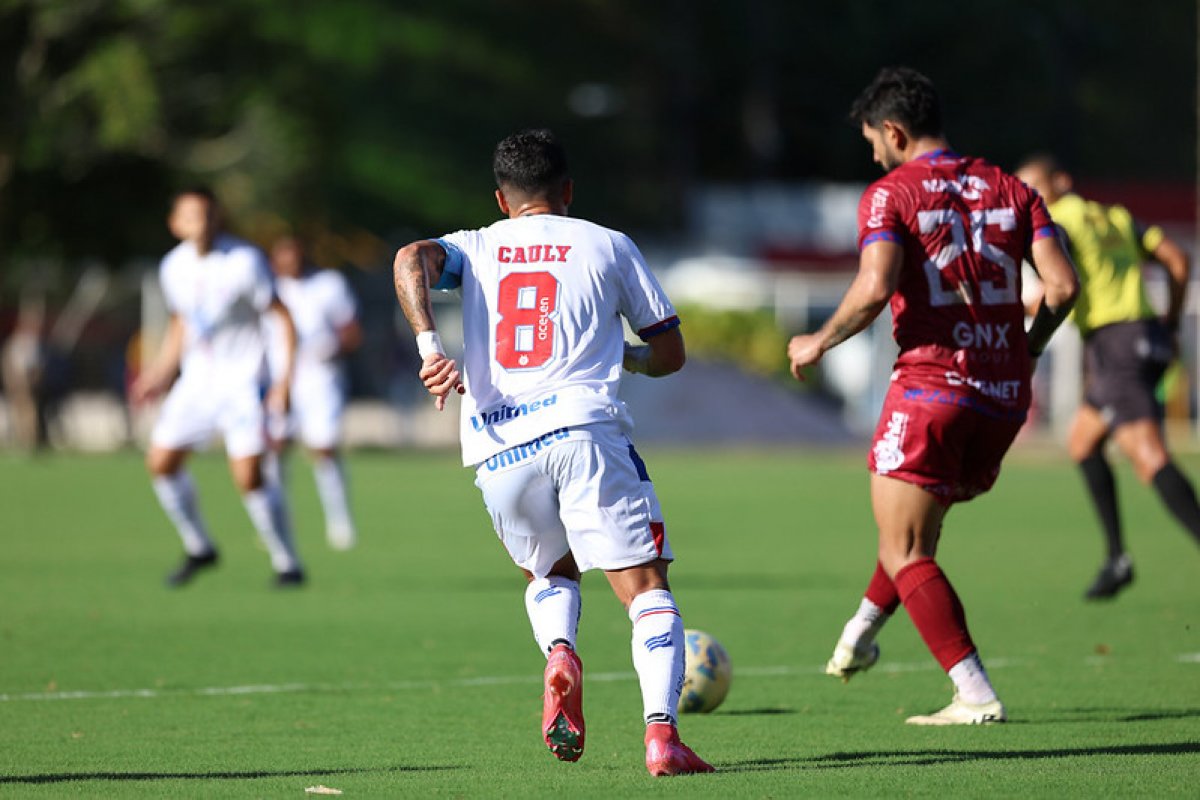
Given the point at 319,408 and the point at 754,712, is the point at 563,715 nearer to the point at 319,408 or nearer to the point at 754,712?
the point at 754,712

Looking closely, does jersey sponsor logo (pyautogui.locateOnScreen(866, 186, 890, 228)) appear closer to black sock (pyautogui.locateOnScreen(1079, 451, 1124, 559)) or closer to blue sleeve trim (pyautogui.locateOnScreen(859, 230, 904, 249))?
blue sleeve trim (pyautogui.locateOnScreen(859, 230, 904, 249))

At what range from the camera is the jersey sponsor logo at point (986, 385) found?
758 cm

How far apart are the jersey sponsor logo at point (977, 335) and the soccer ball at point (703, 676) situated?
5.06 ft

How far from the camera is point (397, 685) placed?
29.8 feet

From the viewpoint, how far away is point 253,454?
1345cm

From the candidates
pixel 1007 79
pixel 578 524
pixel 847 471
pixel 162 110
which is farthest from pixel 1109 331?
pixel 1007 79

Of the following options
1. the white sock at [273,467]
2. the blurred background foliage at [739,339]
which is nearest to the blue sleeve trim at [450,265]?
the white sock at [273,467]

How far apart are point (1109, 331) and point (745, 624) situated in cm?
270

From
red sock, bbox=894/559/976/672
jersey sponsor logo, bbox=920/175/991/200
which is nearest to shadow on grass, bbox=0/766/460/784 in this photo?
red sock, bbox=894/559/976/672

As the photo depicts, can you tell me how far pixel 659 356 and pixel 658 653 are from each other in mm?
1012

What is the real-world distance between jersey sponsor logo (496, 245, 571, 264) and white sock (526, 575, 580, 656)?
1072 mm

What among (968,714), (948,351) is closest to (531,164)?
(948,351)

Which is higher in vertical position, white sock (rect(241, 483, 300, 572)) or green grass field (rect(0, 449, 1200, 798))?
white sock (rect(241, 483, 300, 572))

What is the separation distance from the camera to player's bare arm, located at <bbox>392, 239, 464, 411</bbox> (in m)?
6.57
